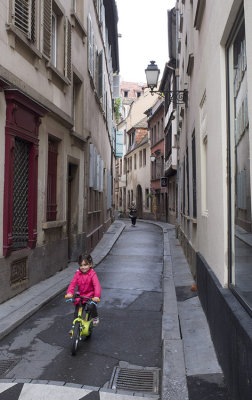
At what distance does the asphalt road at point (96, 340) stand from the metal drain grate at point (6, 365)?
0.03m

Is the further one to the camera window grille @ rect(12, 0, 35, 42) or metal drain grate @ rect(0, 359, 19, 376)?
window grille @ rect(12, 0, 35, 42)

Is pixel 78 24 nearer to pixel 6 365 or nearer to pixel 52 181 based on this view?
pixel 52 181

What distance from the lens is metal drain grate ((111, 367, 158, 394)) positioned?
12.4 feet

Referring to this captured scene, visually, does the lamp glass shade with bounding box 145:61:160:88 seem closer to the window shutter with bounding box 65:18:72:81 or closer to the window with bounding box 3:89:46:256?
the window shutter with bounding box 65:18:72:81

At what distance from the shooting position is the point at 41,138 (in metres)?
8.55

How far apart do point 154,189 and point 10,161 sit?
28.7 metres

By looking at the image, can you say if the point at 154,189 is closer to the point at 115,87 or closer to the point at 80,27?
the point at 115,87

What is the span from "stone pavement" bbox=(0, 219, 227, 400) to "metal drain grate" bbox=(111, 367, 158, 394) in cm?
13

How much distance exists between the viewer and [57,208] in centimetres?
980

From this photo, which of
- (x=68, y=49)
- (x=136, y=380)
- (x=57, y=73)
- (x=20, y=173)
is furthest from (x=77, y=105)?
(x=136, y=380)

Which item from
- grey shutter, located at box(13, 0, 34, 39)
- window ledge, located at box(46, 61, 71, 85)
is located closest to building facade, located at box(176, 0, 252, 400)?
grey shutter, located at box(13, 0, 34, 39)

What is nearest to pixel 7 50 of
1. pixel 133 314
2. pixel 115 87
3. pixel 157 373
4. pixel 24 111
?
pixel 24 111

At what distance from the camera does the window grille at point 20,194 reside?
24.3ft

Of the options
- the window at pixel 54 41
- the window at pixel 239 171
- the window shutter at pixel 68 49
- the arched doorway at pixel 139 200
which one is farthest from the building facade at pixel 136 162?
the window at pixel 239 171
